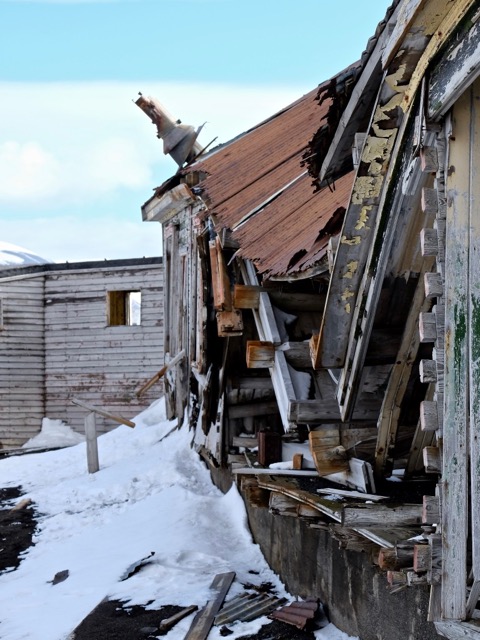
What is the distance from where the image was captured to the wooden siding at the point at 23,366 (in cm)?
2091

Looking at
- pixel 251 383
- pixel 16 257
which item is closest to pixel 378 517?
pixel 251 383

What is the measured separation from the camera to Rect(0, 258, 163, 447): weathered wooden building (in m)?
20.1

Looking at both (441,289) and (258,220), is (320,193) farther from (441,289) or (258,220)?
(441,289)

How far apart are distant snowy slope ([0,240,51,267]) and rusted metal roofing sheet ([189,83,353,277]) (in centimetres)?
1159

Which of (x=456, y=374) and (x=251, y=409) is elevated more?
(x=456, y=374)

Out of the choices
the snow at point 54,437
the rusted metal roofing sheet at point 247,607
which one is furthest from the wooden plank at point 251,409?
the snow at point 54,437

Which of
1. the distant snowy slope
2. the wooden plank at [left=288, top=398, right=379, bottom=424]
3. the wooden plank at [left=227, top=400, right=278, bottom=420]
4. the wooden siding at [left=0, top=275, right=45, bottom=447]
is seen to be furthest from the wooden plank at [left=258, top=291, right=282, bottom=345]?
the distant snowy slope

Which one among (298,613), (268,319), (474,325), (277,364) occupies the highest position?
(268,319)

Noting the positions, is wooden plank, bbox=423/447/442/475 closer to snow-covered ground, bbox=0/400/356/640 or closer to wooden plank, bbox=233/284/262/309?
snow-covered ground, bbox=0/400/356/640

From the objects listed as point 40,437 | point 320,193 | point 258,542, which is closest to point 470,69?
point 320,193

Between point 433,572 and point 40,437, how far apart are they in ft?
57.8

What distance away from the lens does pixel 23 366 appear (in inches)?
826

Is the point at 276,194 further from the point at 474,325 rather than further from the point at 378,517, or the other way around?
the point at 474,325

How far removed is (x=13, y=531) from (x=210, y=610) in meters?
4.65
